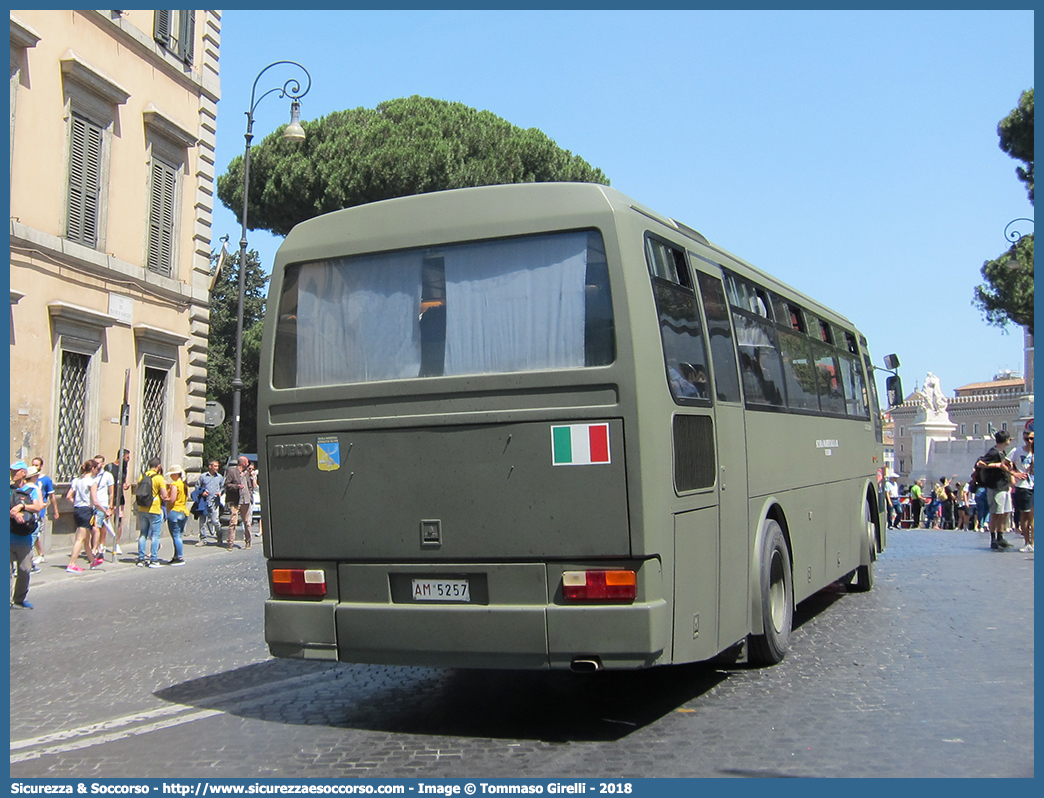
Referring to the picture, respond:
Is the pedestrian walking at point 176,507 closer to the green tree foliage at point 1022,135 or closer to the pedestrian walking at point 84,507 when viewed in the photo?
the pedestrian walking at point 84,507

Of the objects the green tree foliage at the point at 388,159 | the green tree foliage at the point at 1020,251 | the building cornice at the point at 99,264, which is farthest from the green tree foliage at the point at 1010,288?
the building cornice at the point at 99,264

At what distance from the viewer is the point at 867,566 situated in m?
12.5

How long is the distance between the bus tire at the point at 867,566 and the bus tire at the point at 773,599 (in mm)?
4135

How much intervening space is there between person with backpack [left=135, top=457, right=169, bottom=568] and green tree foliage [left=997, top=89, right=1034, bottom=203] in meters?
28.8

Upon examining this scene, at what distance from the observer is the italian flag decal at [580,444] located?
19.7ft

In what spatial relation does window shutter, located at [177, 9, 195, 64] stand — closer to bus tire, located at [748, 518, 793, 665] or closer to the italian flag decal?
bus tire, located at [748, 518, 793, 665]

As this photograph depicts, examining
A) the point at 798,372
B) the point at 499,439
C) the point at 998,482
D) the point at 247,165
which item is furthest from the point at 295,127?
the point at 499,439

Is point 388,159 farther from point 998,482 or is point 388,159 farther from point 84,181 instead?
point 998,482

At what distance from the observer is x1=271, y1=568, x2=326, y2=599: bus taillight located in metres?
6.64

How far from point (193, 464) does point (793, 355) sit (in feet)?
55.3

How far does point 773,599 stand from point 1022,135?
32.3 m

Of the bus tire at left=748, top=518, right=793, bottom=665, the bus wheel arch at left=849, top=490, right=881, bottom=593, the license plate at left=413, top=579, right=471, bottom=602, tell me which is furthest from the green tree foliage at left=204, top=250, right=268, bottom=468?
the license plate at left=413, top=579, right=471, bottom=602

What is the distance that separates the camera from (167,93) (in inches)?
878
